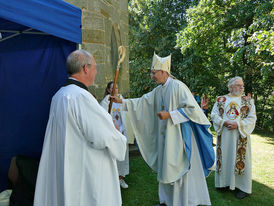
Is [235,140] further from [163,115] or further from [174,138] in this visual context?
[163,115]

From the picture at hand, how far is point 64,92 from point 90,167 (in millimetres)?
631

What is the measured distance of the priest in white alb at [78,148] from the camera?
176cm

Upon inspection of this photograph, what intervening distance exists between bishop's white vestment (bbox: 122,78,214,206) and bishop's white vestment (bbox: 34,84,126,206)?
4.67 ft

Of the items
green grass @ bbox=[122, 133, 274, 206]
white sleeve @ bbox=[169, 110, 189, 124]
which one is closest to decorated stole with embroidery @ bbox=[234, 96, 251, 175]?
green grass @ bbox=[122, 133, 274, 206]

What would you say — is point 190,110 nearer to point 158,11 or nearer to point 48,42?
point 48,42

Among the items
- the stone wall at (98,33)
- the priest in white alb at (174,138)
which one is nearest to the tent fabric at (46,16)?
the priest in white alb at (174,138)

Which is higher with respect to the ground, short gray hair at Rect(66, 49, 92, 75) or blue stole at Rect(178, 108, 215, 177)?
short gray hair at Rect(66, 49, 92, 75)

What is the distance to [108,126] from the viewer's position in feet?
5.92

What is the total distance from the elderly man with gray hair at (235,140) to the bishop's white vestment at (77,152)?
274 centimetres

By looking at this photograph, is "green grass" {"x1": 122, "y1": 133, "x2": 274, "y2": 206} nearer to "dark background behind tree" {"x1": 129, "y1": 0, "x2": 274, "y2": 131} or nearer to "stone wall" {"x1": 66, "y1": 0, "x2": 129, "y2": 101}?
"stone wall" {"x1": 66, "y1": 0, "x2": 129, "y2": 101}

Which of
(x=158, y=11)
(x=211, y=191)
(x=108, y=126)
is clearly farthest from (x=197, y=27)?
(x=108, y=126)

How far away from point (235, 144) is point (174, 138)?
1402mm

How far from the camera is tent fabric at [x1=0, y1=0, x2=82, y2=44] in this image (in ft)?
6.66

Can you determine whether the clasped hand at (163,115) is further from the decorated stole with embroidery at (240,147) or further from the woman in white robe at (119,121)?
the decorated stole with embroidery at (240,147)
